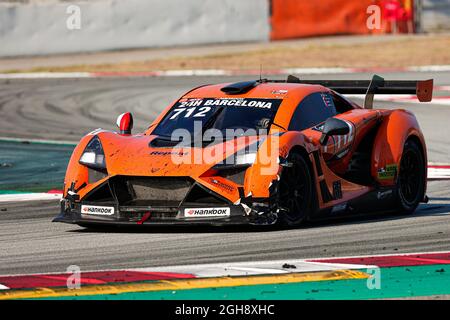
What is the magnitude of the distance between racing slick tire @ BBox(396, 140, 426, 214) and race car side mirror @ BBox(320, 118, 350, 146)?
109cm

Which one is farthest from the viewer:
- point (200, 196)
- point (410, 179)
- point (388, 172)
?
point (410, 179)

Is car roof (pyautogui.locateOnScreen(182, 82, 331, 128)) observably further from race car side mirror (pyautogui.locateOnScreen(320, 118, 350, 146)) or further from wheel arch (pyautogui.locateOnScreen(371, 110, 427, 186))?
wheel arch (pyautogui.locateOnScreen(371, 110, 427, 186))

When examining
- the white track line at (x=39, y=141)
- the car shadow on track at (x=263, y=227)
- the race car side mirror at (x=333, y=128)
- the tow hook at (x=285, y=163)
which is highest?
the race car side mirror at (x=333, y=128)

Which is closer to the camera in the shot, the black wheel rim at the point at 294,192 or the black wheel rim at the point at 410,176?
the black wheel rim at the point at 294,192

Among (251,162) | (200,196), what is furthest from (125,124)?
(251,162)

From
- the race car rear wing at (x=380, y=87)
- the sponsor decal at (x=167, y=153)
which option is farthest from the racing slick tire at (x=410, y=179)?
the sponsor decal at (x=167, y=153)

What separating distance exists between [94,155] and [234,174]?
1275 mm

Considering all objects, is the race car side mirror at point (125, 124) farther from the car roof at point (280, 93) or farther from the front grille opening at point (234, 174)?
the front grille opening at point (234, 174)

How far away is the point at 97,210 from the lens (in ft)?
34.7

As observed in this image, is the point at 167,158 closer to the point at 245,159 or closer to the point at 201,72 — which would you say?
the point at 245,159

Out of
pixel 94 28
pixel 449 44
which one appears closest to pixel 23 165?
pixel 94 28

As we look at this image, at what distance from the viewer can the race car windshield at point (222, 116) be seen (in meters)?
11.1

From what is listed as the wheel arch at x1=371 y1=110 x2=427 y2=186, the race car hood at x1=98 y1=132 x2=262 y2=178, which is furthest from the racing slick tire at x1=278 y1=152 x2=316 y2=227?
the wheel arch at x1=371 y1=110 x2=427 y2=186
